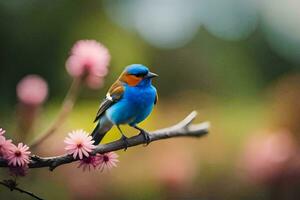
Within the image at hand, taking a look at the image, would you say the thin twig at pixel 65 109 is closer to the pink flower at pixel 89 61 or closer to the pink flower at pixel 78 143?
the pink flower at pixel 89 61

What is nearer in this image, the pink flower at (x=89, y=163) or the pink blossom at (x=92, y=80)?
the pink flower at (x=89, y=163)

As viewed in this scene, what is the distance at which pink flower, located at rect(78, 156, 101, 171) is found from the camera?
48 centimetres

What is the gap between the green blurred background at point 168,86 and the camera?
6.11 ft

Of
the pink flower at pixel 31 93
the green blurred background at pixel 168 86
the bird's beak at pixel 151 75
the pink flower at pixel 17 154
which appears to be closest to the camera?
the pink flower at pixel 17 154

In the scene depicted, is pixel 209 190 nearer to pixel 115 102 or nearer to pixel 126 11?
pixel 115 102

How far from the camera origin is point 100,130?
638 mm

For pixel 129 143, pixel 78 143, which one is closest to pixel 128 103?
pixel 129 143

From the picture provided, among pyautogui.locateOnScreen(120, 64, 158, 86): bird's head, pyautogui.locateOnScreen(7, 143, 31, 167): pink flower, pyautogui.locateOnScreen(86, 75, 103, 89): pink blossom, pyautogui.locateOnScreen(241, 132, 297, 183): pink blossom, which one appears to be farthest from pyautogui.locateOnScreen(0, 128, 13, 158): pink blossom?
pyautogui.locateOnScreen(241, 132, 297, 183): pink blossom

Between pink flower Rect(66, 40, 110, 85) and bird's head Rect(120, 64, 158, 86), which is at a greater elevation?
pink flower Rect(66, 40, 110, 85)

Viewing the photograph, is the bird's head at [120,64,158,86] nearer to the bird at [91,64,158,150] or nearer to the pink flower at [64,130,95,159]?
the bird at [91,64,158,150]

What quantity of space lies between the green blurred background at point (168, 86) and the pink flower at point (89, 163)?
0.22m

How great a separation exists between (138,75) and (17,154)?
189 millimetres

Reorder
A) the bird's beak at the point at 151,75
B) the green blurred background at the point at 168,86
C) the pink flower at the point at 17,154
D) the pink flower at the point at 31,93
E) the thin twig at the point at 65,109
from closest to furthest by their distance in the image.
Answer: the pink flower at the point at 17,154 < the bird's beak at the point at 151,75 < the thin twig at the point at 65,109 < the pink flower at the point at 31,93 < the green blurred background at the point at 168,86

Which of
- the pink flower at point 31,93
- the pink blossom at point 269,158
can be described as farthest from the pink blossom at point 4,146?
the pink blossom at point 269,158
